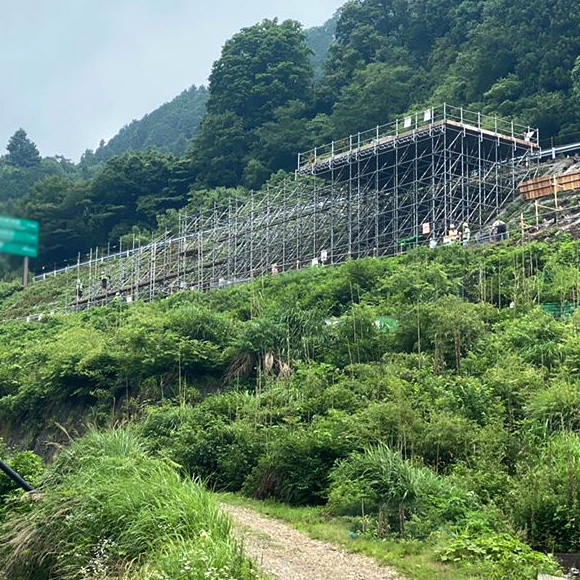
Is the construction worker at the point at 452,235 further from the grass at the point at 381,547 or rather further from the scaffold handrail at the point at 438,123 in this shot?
the grass at the point at 381,547

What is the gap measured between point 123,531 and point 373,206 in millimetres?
24438

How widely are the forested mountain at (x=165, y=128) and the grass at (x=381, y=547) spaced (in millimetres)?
67309

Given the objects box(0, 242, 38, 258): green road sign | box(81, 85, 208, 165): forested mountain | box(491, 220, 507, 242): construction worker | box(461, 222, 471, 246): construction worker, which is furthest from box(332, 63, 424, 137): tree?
box(0, 242, 38, 258): green road sign

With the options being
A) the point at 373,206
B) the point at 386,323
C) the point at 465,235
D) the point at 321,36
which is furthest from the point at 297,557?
the point at 321,36

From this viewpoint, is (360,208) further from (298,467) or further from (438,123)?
(298,467)

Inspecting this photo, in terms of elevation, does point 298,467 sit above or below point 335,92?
below

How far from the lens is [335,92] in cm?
5266

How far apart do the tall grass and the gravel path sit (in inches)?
23.7

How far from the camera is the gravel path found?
885 centimetres

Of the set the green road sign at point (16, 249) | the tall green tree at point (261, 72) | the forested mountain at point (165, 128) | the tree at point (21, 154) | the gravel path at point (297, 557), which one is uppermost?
the forested mountain at point (165, 128)

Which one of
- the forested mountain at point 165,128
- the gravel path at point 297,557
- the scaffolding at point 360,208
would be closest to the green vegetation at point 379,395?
the gravel path at point 297,557

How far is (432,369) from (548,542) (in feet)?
20.3

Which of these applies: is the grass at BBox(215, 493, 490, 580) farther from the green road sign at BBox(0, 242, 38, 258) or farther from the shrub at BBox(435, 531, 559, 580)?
the green road sign at BBox(0, 242, 38, 258)

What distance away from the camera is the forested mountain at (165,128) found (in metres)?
80.7
